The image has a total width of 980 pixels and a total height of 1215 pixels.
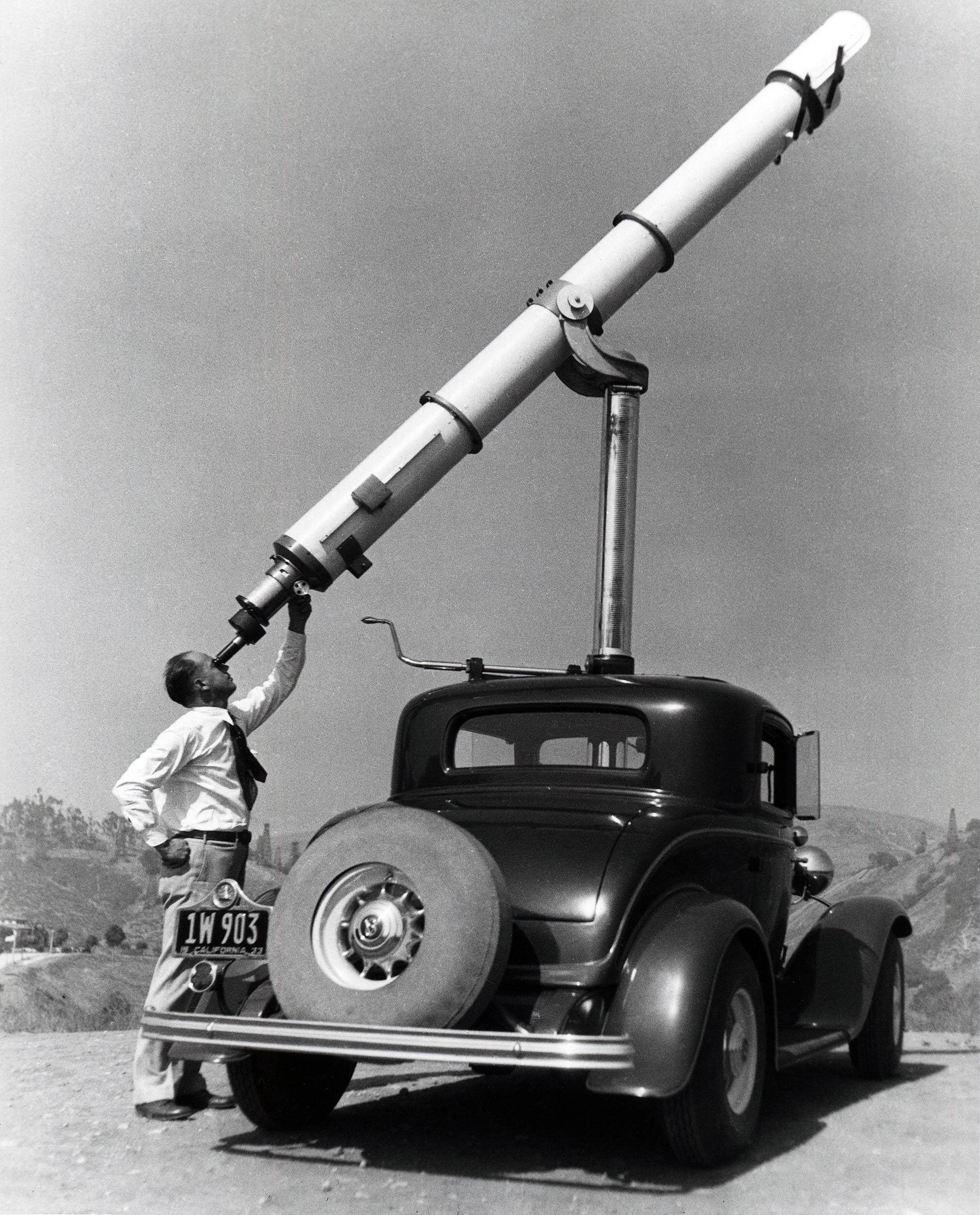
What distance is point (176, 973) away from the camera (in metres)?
4.93

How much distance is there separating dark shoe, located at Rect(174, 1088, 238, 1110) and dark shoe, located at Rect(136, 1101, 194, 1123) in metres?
0.04

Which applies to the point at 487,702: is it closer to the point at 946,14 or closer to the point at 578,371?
the point at 578,371

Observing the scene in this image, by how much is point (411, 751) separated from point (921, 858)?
28.4ft

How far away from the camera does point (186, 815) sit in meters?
5.22

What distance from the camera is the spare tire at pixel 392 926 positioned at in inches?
149

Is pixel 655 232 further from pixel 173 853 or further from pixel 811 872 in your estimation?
pixel 173 853

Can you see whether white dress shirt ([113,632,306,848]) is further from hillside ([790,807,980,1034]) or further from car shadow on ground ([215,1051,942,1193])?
hillside ([790,807,980,1034])

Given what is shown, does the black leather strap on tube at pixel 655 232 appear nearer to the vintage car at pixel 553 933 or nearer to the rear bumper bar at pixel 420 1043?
the vintage car at pixel 553 933

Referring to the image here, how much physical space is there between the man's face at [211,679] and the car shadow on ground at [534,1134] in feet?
6.11

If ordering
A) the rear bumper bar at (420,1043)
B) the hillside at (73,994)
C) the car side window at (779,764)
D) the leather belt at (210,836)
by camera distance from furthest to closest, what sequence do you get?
1. the hillside at (73,994)
2. the car side window at (779,764)
3. the leather belt at (210,836)
4. the rear bumper bar at (420,1043)

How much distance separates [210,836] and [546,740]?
1527 mm

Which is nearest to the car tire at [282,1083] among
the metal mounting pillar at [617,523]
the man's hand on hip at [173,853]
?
the man's hand on hip at [173,853]

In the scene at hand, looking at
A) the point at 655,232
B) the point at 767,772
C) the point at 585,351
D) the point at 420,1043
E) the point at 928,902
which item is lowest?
the point at 420,1043

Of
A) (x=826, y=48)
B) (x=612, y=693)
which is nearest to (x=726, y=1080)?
(x=612, y=693)
